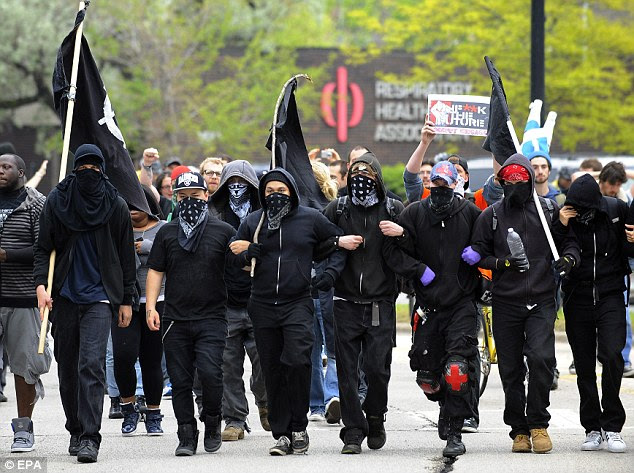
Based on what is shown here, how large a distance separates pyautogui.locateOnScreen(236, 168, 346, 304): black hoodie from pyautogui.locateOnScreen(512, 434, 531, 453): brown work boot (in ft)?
5.71

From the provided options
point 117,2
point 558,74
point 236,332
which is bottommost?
point 236,332

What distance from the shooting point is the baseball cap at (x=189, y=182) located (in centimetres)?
1030

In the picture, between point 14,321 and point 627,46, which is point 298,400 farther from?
point 627,46

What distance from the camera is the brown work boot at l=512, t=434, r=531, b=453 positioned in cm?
986

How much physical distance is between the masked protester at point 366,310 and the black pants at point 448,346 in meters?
0.23

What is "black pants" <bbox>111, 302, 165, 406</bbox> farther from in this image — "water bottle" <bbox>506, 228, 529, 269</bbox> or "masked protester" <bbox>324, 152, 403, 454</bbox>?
"water bottle" <bbox>506, 228, 529, 269</bbox>

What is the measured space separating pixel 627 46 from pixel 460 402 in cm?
2059

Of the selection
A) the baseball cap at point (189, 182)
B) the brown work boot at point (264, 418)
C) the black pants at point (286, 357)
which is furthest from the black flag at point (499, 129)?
the brown work boot at point (264, 418)

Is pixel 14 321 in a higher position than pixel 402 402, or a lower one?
higher

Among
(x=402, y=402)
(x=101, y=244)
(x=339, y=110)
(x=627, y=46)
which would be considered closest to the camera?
(x=101, y=244)

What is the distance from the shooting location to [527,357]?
9.92 meters

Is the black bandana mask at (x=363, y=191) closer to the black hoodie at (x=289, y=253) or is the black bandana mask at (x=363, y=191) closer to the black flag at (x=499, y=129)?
the black hoodie at (x=289, y=253)

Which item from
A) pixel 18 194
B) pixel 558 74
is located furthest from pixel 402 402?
pixel 558 74

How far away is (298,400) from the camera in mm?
9977
